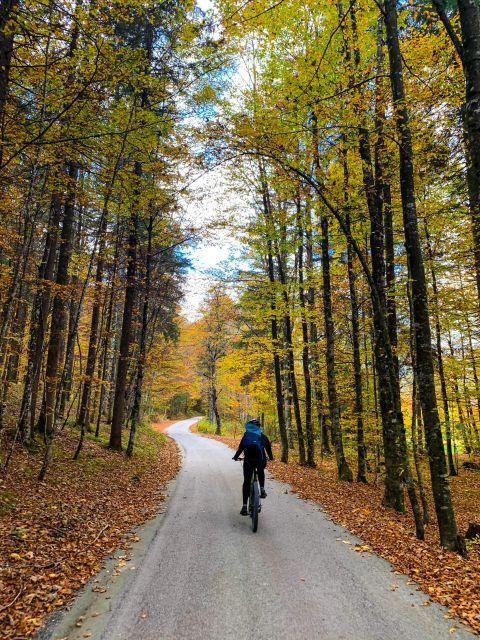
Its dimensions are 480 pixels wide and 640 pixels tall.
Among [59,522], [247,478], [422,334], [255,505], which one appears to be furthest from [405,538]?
[59,522]

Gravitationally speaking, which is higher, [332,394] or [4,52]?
[4,52]

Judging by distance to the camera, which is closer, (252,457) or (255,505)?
(255,505)

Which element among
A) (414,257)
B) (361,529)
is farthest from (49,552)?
(414,257)

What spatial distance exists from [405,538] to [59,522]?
20.4 feet

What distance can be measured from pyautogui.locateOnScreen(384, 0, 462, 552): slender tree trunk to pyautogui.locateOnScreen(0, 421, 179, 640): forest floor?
17.8 feet

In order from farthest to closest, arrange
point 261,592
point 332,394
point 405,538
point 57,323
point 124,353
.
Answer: point 124,353 → point 332,394 → point 57,323 → point 405,538 → point 261,592

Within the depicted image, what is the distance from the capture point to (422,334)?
6.77m

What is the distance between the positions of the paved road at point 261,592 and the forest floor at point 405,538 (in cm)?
25

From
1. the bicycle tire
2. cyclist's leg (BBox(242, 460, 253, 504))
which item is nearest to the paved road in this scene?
the bicycle tire

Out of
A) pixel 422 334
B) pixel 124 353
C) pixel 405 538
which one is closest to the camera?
pixel 405 538

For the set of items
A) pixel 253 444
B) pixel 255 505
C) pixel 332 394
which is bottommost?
pixel 255 505

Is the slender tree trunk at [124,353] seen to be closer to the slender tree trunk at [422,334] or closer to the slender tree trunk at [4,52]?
the slender tree trunk at [4,52]

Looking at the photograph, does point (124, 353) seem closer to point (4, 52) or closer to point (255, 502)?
point (255, 502)

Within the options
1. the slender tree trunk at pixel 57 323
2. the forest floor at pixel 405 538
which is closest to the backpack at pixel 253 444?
the forest floor at pixel 405 538
